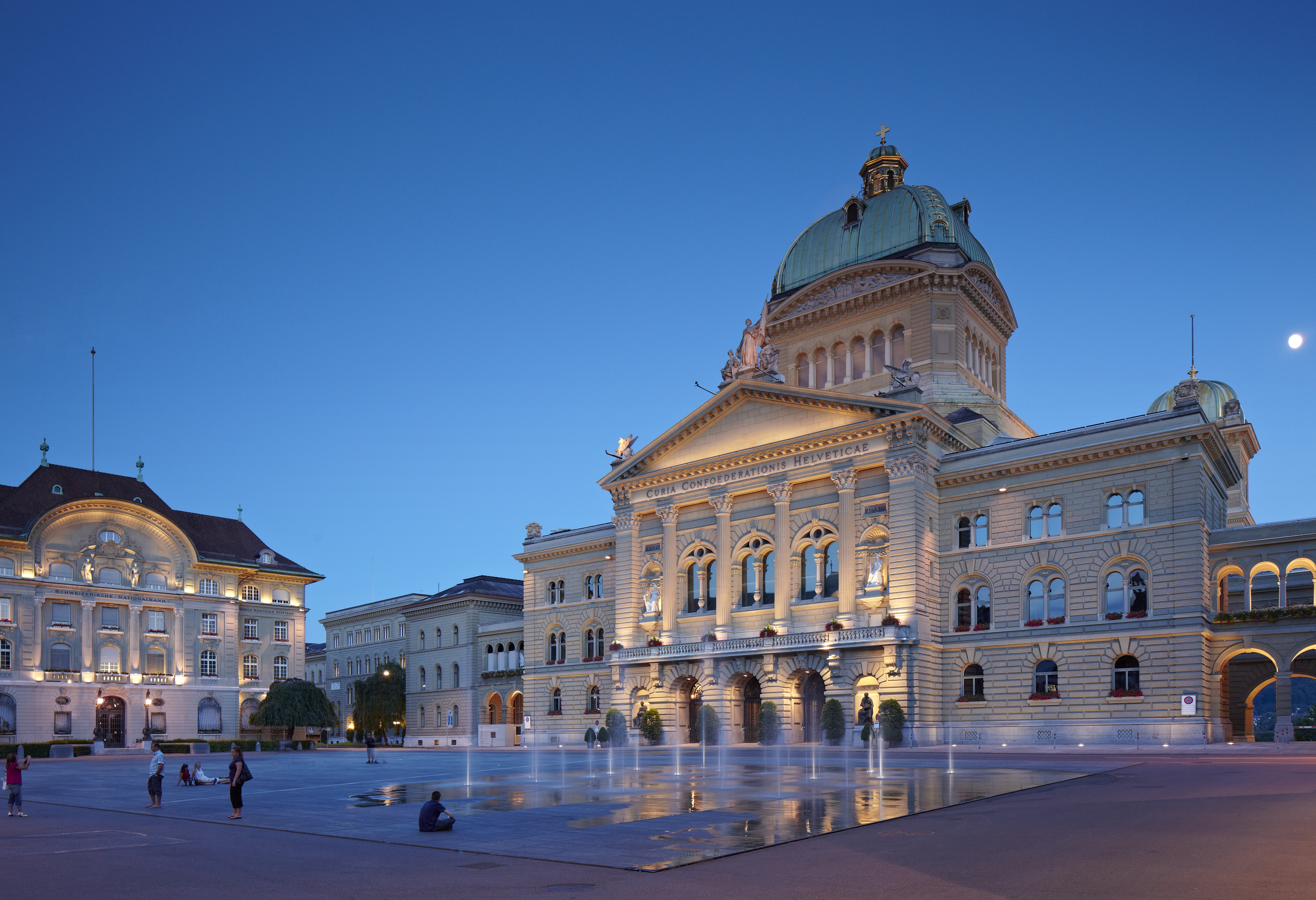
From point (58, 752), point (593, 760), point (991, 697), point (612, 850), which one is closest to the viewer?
point (612, 850)

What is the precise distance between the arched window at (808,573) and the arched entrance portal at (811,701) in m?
4.40

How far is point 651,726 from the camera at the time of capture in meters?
63.7

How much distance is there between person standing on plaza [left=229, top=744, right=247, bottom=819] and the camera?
23.6 m

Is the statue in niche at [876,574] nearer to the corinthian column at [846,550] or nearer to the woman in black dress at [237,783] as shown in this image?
the corinthian column at [846,550]

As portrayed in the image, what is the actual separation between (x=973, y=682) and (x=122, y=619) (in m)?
63.0

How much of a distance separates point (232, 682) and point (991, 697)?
6138 cm

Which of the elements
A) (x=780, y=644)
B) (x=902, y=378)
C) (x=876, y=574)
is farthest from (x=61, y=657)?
(x=902, y=378)

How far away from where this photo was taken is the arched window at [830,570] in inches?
2359

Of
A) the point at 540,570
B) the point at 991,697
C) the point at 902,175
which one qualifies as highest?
the point at 902,175

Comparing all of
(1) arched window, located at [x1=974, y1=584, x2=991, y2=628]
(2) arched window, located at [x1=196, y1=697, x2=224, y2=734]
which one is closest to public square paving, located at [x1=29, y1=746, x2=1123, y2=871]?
(1) arched window, located at [x1=974, y1=584, x2=991, y2=628]

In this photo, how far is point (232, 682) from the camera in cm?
8788

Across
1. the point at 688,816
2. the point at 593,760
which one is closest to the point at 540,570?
the point at 593,760

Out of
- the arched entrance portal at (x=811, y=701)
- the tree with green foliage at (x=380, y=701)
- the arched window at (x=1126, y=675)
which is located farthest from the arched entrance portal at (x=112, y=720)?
the arched window at (x=1126, y=675)

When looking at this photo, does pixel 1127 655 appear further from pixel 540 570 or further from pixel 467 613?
pixel 467 613
